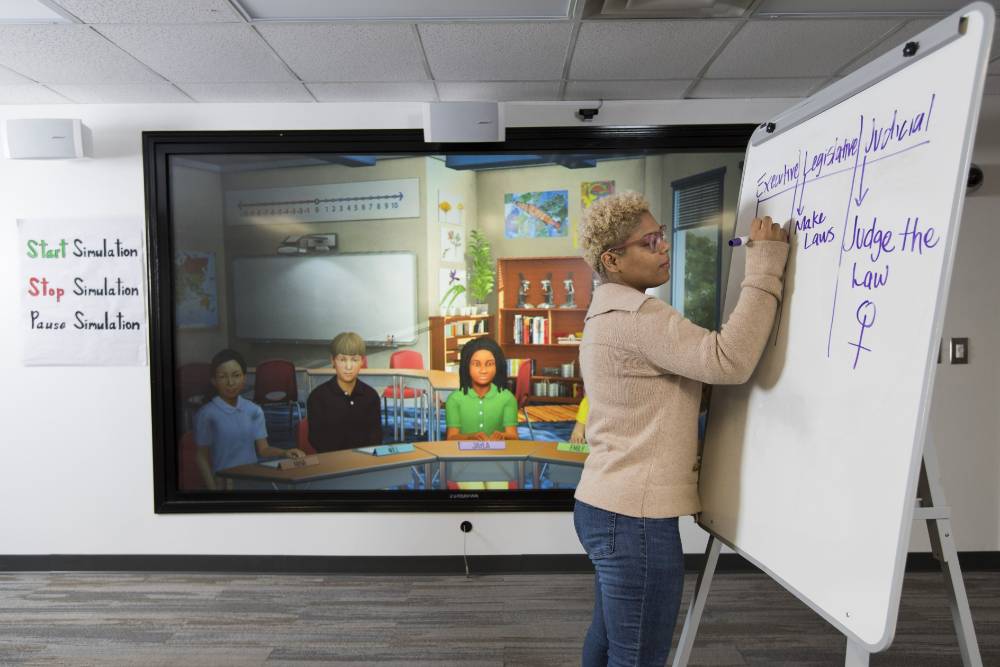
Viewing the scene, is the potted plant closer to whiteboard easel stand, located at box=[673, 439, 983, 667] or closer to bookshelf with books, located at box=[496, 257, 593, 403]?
bookshelf with books, located at box=[496, 257, 593, 403]

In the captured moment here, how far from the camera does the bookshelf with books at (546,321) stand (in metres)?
2.86

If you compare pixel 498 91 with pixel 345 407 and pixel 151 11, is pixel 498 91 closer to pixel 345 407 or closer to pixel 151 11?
pixel 151 11

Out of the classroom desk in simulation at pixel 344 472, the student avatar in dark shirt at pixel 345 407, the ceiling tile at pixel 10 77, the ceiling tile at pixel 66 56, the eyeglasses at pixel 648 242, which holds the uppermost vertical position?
the ceiling tile at pixel 66 56

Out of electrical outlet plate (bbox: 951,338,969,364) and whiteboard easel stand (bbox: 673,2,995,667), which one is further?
electrical outlet plate (bbox: 951,338,969,364)

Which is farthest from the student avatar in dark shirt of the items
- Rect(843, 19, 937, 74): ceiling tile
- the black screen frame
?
Rect(843, 19, 937, 74): ceiling tile

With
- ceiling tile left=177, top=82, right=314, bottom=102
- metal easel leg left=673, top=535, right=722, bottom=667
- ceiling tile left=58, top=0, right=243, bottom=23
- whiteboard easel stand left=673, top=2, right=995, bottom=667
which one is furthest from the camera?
ceiling tile left=177, top=82, right=314, bottom=102

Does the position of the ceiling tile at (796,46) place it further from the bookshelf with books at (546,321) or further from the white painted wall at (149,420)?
the bookshelf with books at (546,321)

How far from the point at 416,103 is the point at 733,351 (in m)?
2.20

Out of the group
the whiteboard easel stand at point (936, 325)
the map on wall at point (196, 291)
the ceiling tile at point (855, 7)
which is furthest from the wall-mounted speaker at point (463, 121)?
the whiteboard easel stand at point (936, 325)

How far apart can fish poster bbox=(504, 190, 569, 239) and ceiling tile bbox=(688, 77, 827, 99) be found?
0.78 meters

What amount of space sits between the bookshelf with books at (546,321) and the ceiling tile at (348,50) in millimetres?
986

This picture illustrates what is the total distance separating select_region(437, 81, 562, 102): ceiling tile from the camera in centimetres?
256

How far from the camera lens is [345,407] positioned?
2.89 metres

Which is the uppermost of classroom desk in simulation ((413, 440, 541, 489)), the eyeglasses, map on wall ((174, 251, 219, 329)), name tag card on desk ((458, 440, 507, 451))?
the eyeglasses
